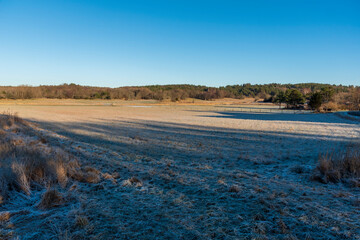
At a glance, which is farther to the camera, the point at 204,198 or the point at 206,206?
the point at 204,198

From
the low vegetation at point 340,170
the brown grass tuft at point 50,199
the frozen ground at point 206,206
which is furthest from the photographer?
the low vegetation at point 340,170

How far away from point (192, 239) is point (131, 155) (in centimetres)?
546

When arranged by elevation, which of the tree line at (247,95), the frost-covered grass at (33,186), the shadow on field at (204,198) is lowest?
the shadow on field at (204,198)

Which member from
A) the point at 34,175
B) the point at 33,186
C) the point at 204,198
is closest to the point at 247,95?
the point at 204,198

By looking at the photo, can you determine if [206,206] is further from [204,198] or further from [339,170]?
[339,170]

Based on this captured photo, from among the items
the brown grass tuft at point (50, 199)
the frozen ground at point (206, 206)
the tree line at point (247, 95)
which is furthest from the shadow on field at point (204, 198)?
the tree line at point (247, 95)

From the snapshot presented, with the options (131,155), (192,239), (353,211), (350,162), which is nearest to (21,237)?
(192,239)

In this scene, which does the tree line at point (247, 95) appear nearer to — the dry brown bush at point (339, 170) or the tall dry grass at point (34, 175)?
the dry brown bush at point (339, 170)

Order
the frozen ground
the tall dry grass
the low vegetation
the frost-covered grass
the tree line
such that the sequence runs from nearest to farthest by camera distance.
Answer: the frozen ground < the frost-covered grass < the tall dry grass < the low vegetation < the tree line

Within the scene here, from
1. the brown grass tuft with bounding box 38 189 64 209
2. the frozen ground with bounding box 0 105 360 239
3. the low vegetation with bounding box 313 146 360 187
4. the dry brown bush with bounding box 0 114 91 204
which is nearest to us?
the frozen ground with bounding box 0 105 360 239

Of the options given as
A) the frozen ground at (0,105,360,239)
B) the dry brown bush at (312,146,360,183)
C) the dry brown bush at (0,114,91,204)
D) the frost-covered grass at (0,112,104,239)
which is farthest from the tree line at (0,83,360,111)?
the frost-covered grass at (0,112,104,239)

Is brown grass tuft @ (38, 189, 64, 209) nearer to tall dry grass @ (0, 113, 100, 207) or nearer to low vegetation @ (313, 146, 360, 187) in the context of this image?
tall dry grass @ (0, 113, 100, 207)

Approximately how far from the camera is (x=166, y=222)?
3158 mm

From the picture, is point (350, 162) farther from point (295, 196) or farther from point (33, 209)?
point (33, 209)
